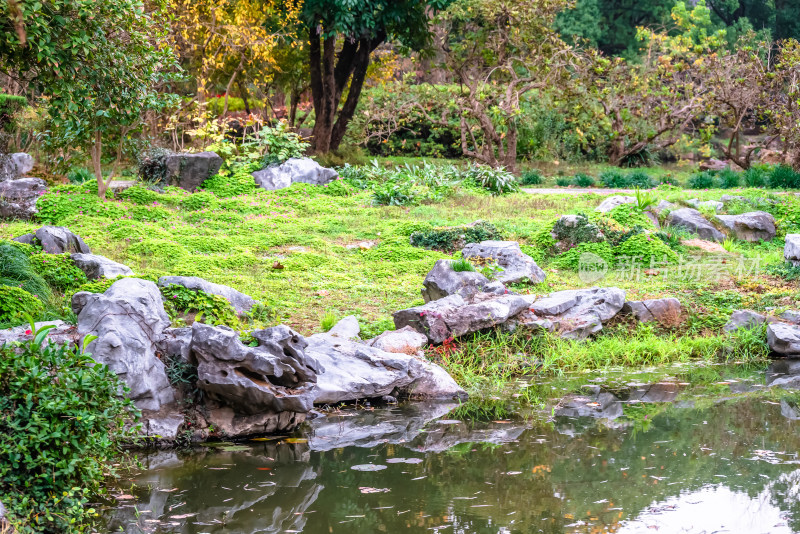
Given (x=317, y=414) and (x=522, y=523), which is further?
(x=317, y=414)

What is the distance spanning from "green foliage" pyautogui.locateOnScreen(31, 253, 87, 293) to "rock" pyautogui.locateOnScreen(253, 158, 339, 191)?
305 inches

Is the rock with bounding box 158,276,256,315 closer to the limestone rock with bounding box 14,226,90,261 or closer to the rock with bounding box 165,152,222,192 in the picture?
the limestone rock with bounding box 14,226,90,261

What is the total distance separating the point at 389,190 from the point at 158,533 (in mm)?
10996

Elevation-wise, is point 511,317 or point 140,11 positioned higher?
point 140,11

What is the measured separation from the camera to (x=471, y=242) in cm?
1134

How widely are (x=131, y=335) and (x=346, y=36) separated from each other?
599 inches

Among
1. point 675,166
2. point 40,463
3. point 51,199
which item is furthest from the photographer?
point 675,166

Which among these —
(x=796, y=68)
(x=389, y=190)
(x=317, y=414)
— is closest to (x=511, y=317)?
(x=317, y=414)

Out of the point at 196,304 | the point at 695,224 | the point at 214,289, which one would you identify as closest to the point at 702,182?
the point at 695,224

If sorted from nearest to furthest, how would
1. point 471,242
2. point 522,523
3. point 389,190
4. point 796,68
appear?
point 522,523
point 471,242
point 389,190
point 796,68

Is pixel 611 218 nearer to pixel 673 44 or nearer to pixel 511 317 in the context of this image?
pixel 511 317

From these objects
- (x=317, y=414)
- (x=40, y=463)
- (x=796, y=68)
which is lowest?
(x=317, y=414)

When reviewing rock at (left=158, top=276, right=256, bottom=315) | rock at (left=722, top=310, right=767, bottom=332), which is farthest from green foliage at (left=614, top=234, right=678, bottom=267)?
rock at (left=158, top=276, right=256, bottom=315)

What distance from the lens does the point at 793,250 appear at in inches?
407
